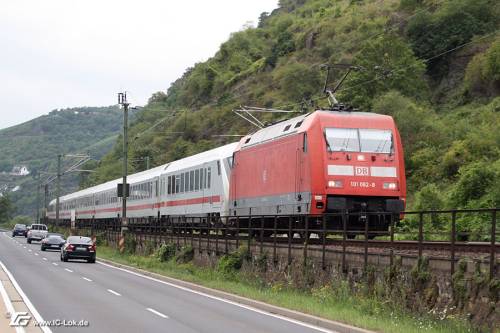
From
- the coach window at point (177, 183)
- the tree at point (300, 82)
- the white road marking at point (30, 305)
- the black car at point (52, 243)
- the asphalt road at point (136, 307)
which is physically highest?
the tree at point (300, 82)

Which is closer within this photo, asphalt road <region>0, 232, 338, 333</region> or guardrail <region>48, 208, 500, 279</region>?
asphalt road <region>0, 232, 338, 333</region>

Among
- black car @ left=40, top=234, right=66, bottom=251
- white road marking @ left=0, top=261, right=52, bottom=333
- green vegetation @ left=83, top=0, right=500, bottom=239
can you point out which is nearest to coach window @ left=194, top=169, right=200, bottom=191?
green vegetation @ left=83, top=0, right=500, bottom=239

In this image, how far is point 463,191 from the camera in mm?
43781

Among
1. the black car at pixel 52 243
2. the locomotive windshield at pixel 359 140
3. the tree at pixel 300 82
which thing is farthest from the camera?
the tree at pixel 300 82

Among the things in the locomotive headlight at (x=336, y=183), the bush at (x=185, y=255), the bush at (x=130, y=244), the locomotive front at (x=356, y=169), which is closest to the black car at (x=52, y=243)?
the bush at (x=130, y=244)

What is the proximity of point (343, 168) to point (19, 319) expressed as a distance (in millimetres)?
12169

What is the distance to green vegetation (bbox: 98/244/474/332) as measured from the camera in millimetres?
14367

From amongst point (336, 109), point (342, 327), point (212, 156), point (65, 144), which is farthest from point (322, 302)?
point (65, 144)

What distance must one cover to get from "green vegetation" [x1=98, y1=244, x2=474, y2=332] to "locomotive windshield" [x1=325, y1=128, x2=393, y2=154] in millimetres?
4750

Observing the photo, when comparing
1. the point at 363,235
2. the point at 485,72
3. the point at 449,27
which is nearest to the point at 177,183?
the point at 363,235

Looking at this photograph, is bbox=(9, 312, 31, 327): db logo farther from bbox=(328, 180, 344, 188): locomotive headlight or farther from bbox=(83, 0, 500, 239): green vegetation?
bbox=(83, 0, 500, 239): green vegetation

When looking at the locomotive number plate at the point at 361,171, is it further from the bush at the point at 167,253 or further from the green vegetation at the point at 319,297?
the bush at the point at 167,253

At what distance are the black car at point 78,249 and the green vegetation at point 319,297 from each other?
27.0 ft

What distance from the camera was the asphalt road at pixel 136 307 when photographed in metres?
15.3
